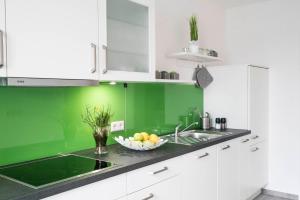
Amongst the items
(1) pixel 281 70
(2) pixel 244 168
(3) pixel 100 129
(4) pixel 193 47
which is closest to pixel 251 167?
(2) pixel 244 168

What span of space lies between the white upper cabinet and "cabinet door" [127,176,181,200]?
0.78 m

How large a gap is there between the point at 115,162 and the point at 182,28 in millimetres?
2024

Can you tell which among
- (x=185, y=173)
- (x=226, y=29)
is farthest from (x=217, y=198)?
(x=226, y=29)

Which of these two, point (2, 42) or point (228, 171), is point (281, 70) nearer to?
point (228, 171)

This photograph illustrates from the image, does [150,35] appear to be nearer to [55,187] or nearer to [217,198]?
[55,187]

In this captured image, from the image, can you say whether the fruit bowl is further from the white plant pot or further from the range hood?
the white plant pot

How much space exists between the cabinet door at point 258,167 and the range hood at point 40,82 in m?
2.33

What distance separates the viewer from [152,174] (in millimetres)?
1879

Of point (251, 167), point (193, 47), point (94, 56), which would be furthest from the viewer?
point (251, 167)

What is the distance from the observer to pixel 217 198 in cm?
271

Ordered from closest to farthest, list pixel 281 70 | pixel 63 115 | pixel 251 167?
pixel 63 115 → pixel 251 167 → pixel 281 70

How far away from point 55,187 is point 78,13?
1008mm

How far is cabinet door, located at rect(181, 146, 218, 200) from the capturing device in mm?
2266

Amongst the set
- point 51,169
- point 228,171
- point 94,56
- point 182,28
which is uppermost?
point 182,28
